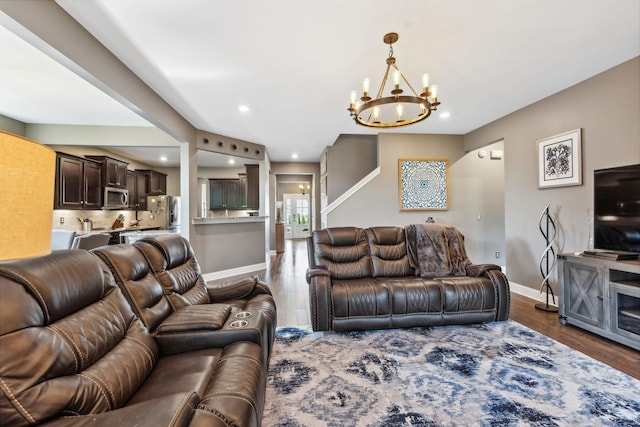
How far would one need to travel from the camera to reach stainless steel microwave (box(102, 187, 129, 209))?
588 cm

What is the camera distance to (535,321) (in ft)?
10.5

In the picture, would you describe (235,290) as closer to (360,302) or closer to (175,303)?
(175,303)

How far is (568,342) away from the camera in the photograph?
2.68 meters

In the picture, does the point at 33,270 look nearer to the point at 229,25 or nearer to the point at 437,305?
the point at 229,25

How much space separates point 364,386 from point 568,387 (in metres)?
1.40

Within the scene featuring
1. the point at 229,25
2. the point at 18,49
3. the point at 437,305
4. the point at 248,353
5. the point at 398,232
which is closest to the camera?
the point at 248,353

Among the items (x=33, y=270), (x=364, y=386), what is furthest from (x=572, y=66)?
(x=33, y=270)

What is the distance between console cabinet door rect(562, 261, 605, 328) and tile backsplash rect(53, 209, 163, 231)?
7.63 m

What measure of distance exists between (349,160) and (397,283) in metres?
3.72

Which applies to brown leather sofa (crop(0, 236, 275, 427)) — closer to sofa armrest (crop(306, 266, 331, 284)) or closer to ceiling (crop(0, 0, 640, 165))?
sofa armrest (crop(306, 266, 331, 284))

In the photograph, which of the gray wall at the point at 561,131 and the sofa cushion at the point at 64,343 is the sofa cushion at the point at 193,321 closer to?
the sofa cushion at the point at 64,343

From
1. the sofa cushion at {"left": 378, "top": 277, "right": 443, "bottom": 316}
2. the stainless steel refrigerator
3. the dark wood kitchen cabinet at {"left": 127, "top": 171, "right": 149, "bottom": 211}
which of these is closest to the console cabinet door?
the sofa cushion at {"left": 378, "top": 277, "right": 443, "bottom": 316}

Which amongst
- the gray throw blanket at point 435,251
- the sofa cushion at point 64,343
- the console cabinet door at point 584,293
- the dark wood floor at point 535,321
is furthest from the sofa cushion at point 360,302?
the console cabinet door at point 584,293

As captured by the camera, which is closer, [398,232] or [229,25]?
[229,25]
